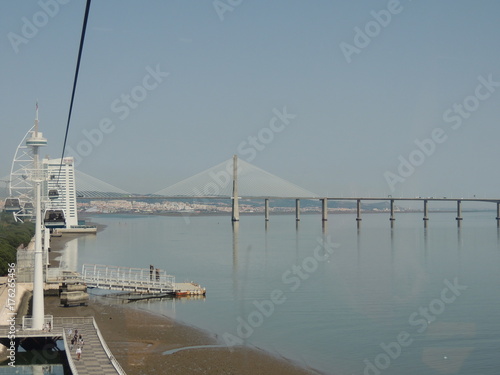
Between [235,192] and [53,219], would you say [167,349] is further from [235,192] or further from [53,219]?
[235,192]

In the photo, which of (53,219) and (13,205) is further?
(13,205)

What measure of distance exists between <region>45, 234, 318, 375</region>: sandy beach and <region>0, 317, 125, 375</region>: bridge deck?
38.6 inches

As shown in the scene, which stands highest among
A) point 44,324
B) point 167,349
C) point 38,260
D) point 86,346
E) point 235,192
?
point 235,192

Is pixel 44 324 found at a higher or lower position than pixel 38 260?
lower

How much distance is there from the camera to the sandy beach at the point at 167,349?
19766 mm

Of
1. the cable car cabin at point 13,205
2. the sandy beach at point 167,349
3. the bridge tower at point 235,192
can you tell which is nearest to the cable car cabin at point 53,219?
the sandy beach at point 167,349

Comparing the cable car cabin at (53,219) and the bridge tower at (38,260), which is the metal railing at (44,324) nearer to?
the bridge tower at (38,260)

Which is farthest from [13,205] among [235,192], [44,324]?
[235,192]

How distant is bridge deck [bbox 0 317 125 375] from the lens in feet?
55.6

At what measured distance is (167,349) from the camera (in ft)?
72.1

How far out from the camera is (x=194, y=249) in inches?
2574

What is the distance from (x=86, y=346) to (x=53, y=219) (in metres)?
9.58

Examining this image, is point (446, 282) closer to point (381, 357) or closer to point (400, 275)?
point (400, 275)

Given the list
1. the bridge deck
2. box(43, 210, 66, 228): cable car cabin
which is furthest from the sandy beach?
box(43, 210, 66, 228): cable car cabin
